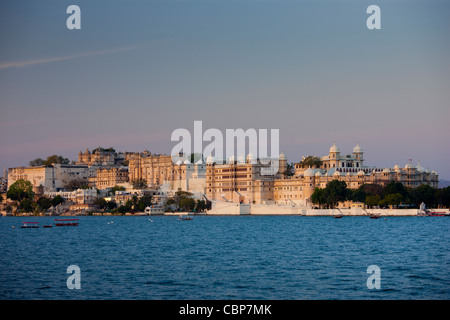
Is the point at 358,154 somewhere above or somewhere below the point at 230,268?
above

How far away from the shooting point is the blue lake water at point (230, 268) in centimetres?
2356

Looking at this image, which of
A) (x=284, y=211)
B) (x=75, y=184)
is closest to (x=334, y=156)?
(x=284, y=211)

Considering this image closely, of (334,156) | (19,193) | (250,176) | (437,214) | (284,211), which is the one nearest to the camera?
(437,214)

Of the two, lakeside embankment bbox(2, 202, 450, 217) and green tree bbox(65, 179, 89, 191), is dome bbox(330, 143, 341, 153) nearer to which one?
lakeside embankment bbox(2, 202, 450, 217)

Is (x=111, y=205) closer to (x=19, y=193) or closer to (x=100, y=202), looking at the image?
(x=100, y=202)

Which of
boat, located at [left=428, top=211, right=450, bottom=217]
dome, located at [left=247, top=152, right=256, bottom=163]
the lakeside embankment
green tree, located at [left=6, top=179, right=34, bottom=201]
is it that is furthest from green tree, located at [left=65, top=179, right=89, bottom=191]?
boat, located at [left=428, top=211, right=450, bottom=217]

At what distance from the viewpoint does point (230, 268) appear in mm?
29688

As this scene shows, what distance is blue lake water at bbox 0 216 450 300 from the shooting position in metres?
23.6

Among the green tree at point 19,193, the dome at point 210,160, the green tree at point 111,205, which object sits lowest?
the green tree at point 111,205

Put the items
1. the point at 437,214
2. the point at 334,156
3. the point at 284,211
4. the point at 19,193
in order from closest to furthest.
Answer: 1. the point at 437,214
2. the point at 284,211
3. the point at 334,156
4. the point at 19,193

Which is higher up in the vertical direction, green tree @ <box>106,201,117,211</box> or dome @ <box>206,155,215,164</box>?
dome @ <box>206,155,215,164</box>

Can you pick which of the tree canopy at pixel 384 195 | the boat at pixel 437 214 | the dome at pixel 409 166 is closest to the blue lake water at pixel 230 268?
the boat at pixel 437 214

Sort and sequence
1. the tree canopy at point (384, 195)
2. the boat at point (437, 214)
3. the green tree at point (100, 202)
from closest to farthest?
the boat at point (437, 214) < the tree canopy at point (384, 195) < the green tree at point (100, 202)

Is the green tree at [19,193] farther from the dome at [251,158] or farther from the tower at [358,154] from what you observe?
the tower at [358,154]
